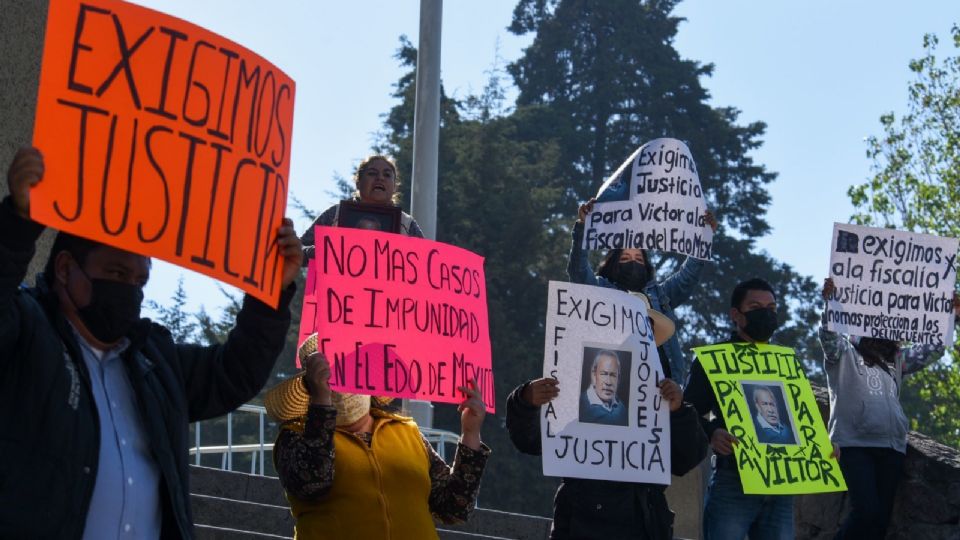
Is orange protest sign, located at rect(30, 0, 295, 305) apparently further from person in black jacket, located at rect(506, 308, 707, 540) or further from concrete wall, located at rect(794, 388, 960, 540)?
concrete wall, located at rect(794, 388, 960, 540)

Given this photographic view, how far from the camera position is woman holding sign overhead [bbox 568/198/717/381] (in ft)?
24.4

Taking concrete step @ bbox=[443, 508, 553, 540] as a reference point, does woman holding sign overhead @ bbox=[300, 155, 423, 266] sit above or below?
above

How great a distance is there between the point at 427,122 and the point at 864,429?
5763 mm

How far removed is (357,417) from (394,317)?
489 millimetres

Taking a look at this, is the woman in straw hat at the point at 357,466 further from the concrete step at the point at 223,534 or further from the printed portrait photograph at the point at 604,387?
the concrete step at the point at 223,534

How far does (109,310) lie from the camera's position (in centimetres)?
397

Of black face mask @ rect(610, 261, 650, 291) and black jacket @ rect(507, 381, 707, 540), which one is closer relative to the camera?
black jacket @ rect(507, 381, 707, 540)

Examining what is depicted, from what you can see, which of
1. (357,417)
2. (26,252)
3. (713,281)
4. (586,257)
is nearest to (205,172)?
(26,252)

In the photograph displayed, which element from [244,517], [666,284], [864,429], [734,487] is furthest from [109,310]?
[864,429]

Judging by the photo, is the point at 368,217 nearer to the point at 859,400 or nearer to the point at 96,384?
the point at 96,384

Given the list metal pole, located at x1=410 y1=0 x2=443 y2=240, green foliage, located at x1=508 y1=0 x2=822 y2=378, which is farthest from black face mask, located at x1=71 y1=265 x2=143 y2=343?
green foliage, located at x1=508 y1=0 x2=822 y2=378

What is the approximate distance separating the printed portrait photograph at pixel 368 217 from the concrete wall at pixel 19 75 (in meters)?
1.30

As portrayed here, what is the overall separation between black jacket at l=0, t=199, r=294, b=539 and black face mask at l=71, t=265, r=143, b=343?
2.6 inches

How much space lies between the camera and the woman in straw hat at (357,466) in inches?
212
